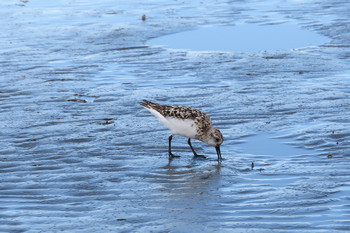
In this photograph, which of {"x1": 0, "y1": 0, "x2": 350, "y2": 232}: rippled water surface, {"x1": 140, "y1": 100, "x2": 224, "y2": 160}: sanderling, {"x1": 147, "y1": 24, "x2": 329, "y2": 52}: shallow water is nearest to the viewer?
{"x1": 0, "y1": 0, "x2": 350, "y2": 232}: rippled water surface

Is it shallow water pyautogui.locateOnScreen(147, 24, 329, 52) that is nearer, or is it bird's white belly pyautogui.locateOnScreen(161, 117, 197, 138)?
bird's white belly pyautogui.locateOnScreen(161, 117, 197, 138)

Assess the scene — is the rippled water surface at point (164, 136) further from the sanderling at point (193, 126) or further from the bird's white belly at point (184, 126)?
the bird's white belly at point (184, 126)

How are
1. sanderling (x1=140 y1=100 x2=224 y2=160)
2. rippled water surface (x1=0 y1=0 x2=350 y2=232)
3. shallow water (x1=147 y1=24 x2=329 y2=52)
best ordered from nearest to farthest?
rippled water surface (x1=0 y1=0 x2=350 y2=232) < sanderling (x1=140 y1=100 x2=224 y2=160) < shallow water (x1=147 y1=24 x2=329 y2=52)

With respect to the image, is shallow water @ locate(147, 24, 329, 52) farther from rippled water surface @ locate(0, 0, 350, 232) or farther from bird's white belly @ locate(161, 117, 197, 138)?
bird's white belly @ locate(161, 117, 197, 138)

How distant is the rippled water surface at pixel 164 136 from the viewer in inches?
297

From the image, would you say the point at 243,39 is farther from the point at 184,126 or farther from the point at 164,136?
the point at 184,126

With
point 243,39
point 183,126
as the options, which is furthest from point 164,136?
point 243,39

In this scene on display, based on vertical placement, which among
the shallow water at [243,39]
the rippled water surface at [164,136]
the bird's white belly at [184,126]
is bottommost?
the rippled water surface at [164,136]

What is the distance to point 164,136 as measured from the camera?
36.4ft

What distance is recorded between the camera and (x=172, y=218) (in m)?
7.41

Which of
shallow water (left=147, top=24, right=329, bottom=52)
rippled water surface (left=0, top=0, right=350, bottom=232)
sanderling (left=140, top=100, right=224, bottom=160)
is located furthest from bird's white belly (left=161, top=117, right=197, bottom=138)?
shallow water (left=147, top=24, right=329, bottom=52)

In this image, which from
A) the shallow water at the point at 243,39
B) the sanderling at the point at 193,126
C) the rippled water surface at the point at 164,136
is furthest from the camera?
the shallow water at the point at 243,39

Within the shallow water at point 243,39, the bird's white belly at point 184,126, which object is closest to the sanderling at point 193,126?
the bird's white belly at point 184,126

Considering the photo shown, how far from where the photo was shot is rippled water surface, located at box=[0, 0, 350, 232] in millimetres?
7547
